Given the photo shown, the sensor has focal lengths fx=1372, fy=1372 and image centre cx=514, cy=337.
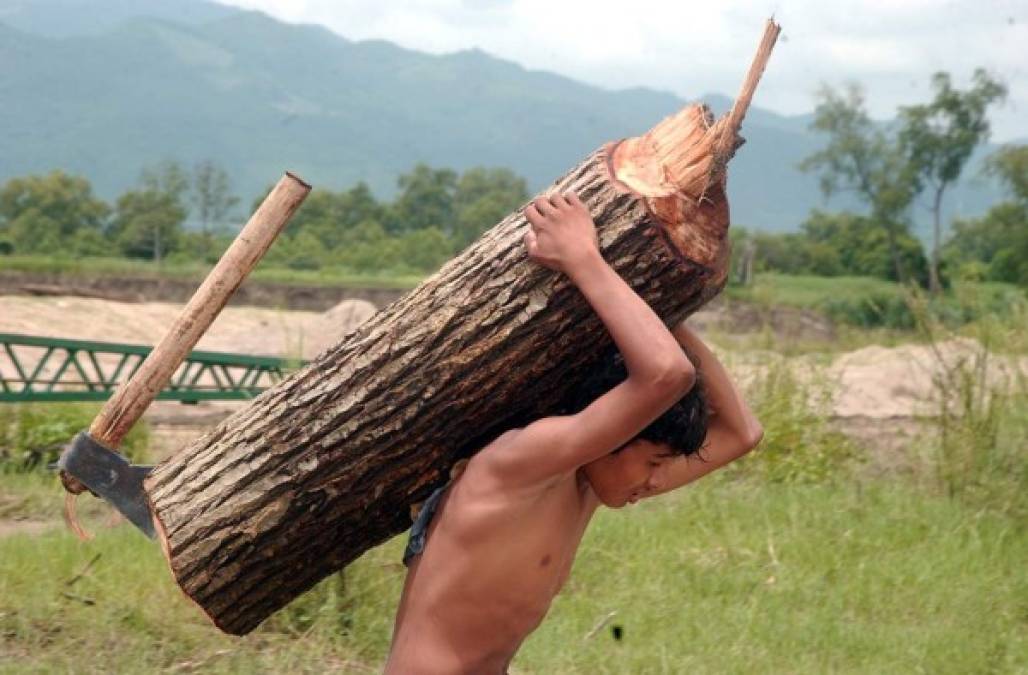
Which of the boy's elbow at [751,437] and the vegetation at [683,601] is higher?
the boy's elbow at [751,437]

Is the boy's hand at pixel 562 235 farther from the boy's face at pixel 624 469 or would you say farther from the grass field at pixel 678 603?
the grass field at pixel 678 603

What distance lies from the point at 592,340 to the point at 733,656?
2171mm

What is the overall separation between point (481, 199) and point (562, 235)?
2546 inches

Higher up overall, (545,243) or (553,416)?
(545,243)

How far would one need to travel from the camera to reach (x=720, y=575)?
5465 mm

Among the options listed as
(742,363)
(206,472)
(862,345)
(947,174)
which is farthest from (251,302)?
(206,472)

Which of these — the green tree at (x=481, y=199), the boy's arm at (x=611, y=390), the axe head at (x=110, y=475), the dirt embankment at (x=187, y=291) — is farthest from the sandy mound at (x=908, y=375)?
the green tree at (x=481, y=199)

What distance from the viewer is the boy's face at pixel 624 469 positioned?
105 inches

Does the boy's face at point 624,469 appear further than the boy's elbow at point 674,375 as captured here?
Yes

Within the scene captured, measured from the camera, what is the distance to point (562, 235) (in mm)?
2566

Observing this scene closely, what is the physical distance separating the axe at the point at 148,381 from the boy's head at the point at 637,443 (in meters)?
0.79

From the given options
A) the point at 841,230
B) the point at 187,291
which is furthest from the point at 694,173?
the point at 841,230

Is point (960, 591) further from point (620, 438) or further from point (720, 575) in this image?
point (620, 438)

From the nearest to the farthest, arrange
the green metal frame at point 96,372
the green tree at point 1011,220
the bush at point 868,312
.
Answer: the green metal frame at point 96,372 → the bush at point 868,312 → the green tree at point 1011,220
